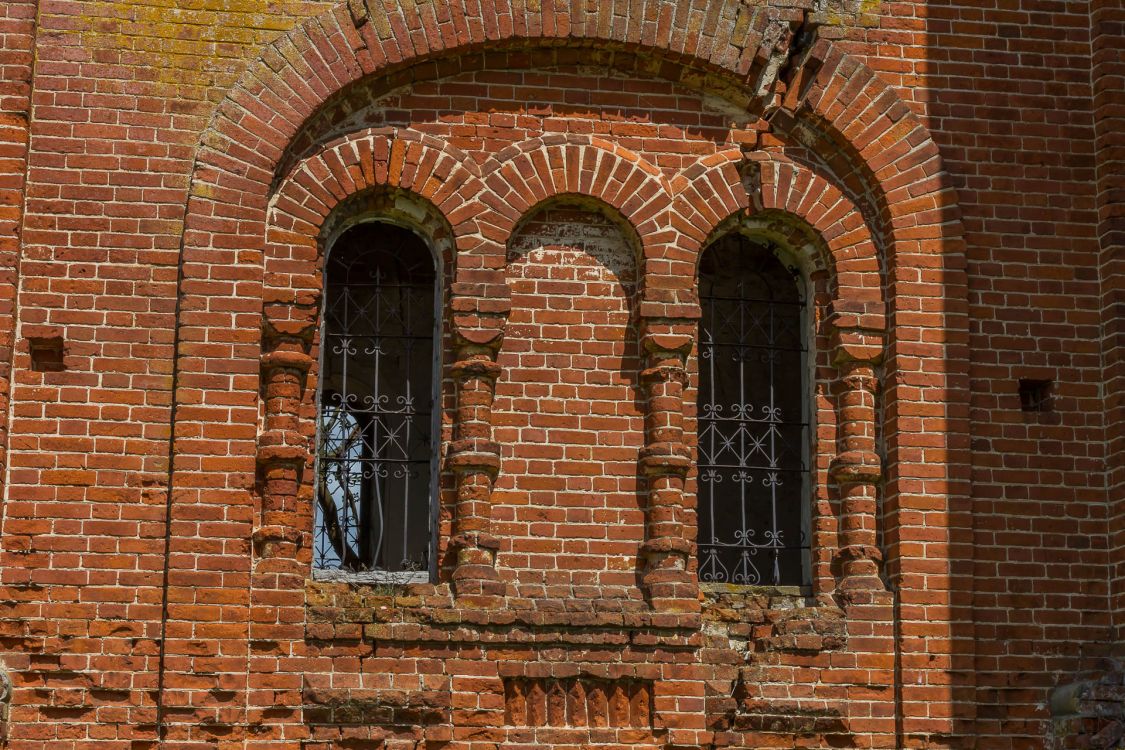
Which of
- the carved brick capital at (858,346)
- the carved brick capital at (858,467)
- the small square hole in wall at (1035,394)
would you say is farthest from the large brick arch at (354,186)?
the small square hole in wall at (1035,394)

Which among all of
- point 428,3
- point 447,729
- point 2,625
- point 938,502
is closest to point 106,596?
point 2,625

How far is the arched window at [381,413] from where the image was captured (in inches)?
378

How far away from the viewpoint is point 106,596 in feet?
29.1

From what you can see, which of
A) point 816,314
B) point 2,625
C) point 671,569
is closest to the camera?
point 2,625

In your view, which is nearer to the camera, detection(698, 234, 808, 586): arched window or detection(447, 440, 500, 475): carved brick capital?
detection(447, 440, 500, 475): carved brick capital

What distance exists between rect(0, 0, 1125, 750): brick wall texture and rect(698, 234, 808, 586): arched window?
18cm

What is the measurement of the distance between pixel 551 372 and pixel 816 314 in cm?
167

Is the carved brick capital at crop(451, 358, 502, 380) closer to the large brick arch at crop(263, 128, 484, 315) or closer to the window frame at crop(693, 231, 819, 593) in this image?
the large brick arch at crop(263, 128, 484, 315)

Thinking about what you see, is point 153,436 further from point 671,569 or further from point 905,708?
point 905,708

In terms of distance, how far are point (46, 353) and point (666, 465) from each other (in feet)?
11.4

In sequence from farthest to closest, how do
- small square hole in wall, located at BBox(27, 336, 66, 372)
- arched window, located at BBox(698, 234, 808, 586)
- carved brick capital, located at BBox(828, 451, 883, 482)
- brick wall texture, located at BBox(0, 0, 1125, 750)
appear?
arched window, located at BBox(698, 234, 808, 586)
carved brick capital, located at BBox(828, 451, 883, 482)
small square hole in wall, located at BBox(27, 336, 66, 372)
brick wall texture, located at BBox(0, 0, 1125, 750)

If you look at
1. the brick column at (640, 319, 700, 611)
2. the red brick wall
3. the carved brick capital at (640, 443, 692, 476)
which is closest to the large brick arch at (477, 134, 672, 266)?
the brick column at (640, 319, 700, 611)

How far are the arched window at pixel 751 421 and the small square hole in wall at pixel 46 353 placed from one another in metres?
3.67

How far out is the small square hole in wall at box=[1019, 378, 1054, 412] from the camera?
9.92 meters
